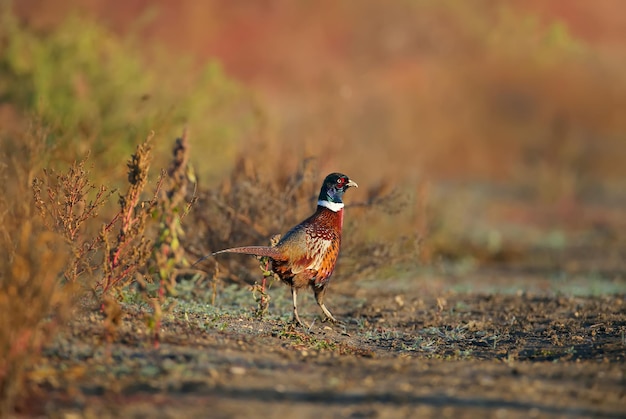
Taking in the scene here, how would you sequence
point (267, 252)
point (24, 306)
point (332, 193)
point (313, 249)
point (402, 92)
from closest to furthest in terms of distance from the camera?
1. point (24, 306)
2. point (267, 252)
3. point (313, 249)
4. point (332, 193)
5. point (402, 92)

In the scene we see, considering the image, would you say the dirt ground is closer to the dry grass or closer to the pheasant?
the dry grass

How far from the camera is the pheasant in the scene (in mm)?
6879

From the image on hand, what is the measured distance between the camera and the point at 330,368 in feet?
16.9

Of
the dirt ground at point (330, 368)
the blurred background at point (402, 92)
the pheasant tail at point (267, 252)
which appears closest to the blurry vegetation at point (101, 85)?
the blurred background at point (402, 92)

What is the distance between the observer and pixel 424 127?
27609mm

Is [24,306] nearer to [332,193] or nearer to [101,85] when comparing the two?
[332,193]

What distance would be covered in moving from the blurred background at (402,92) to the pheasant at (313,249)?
3012mm

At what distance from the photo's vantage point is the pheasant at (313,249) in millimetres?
6879

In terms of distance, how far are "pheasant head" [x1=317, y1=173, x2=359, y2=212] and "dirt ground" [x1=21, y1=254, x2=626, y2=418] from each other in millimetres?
959

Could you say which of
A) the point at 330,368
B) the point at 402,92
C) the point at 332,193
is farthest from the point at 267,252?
the point at 402,92

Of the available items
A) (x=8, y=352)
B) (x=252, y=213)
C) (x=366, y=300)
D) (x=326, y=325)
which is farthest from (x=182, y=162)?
(x=366, y=300)

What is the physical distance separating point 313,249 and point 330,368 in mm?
1947

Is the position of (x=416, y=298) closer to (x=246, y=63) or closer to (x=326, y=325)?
(x=326, y=325)

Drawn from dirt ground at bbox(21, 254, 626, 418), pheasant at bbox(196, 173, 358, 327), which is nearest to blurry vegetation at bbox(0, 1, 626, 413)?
dirt ground at bbox(21, 254, 626, 418)
